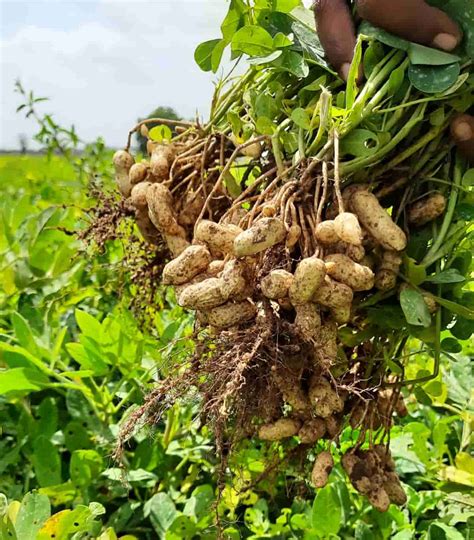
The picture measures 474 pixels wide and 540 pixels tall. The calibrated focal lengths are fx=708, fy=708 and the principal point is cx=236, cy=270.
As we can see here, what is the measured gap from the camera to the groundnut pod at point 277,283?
0.59 m

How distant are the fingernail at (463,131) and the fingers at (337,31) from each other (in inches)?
4.6

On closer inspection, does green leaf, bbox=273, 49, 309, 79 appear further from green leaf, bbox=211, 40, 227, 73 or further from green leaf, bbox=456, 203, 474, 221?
green leaf, bbox=456, 203, 474, 221

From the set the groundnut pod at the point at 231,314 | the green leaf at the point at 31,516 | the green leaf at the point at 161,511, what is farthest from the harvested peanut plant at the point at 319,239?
the green leaf at the point at 161,511

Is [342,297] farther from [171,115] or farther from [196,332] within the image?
[171,115]

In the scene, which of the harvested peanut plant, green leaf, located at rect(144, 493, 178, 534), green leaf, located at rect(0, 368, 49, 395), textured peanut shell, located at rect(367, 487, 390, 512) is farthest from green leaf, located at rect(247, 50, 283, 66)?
green leaf, located at rect(144, 493, 178, 534)

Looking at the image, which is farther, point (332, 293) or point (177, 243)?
point (177, 243)

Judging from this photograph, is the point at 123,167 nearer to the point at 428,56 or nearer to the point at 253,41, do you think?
the point at 253,41

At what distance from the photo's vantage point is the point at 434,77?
0.64 m

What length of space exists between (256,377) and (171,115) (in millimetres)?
503

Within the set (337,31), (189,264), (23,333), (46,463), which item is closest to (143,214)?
(189,264)

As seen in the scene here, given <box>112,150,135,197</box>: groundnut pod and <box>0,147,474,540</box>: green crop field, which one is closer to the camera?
<box>112,150,135,197</box>: groundnut pod

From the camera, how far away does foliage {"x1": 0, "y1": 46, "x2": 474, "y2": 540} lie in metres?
0.99

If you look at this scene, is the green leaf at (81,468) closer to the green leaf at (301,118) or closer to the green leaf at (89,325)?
the green leaf at (89,325)

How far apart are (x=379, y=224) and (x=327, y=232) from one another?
5 cm
